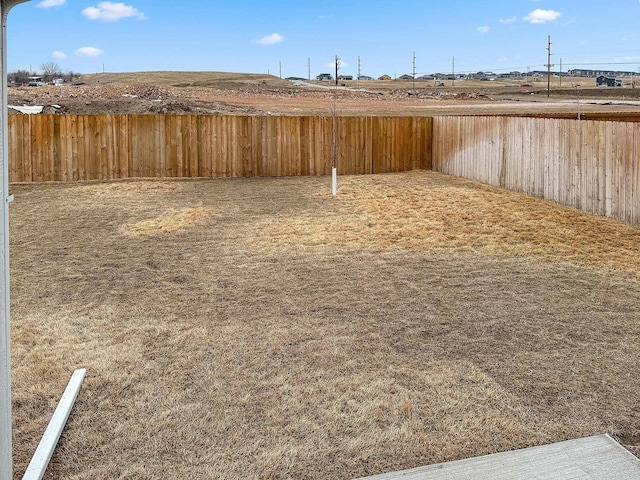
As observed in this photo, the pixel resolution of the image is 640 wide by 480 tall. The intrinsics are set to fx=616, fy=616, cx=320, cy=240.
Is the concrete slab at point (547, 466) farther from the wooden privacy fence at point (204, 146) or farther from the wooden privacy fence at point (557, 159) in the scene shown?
the wooden privacy fence at point (204, 146)

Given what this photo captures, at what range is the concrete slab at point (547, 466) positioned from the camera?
2672mm

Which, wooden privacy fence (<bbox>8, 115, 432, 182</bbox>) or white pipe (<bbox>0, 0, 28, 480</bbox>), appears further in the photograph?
wooden privacy fence (<bbox>8, 115, 432, 182</bbox>)

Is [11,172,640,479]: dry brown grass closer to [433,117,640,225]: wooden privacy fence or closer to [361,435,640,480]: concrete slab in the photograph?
[361,435,640,480]: concrete slab

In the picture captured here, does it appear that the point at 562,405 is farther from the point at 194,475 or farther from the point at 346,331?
the point at 194,475

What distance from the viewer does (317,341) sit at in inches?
174

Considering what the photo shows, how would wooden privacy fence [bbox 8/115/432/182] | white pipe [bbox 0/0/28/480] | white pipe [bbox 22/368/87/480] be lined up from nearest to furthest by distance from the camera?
1. white pipe [bbox 0/0/28/480]
2. white pipe [bbox 22/368/87/480]
3. wooden privacy fence [bbox 8/115/432/182]

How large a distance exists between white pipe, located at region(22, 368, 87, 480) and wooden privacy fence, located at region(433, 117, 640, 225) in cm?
797

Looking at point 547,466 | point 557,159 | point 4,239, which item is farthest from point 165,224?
point 547,466

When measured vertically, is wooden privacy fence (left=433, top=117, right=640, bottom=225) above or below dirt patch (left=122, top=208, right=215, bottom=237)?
above

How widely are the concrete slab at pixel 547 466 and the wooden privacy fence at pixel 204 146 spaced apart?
41.5 feet

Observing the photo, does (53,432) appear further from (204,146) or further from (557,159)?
(204,146)

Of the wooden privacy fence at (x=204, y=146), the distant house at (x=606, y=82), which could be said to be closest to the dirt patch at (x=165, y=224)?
the wooden privacy fence at (x=204, y=146)

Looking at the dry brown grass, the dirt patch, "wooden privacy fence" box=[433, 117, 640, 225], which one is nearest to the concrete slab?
the dry brown grass

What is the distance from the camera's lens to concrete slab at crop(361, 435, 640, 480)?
2672 millimetres
